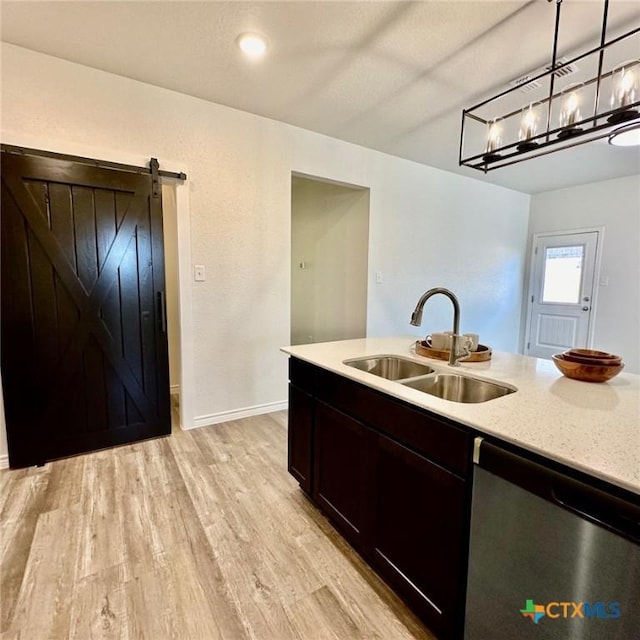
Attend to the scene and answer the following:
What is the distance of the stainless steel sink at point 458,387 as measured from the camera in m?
1.44

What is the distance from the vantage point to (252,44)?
201 centimetres

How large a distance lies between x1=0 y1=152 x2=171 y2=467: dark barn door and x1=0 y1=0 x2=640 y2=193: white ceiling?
2.29 feet

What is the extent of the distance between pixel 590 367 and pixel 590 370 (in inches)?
0.5

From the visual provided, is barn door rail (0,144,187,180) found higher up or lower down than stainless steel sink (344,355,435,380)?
higher up

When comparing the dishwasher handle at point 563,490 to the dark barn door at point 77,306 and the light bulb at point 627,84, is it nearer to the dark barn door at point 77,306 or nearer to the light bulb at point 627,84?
the light bulb at point 627,84

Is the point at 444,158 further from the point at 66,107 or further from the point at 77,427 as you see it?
the point at 77,427

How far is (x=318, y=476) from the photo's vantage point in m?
1.77

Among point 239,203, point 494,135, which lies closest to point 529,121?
point 494,135

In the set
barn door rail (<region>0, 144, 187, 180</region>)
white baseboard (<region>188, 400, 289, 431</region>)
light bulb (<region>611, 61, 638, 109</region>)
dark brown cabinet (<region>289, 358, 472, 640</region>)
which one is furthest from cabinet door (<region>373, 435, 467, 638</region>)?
barn door rail (<region>0, 144, 187, 180</region>)

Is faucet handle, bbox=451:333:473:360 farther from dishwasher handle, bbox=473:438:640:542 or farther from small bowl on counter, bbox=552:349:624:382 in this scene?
dishwasher handle, bbox=473:438:640:542

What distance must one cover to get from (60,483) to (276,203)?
8.28 feet

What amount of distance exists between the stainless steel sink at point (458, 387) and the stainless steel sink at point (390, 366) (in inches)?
6.0

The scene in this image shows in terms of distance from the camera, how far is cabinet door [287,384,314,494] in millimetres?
1823

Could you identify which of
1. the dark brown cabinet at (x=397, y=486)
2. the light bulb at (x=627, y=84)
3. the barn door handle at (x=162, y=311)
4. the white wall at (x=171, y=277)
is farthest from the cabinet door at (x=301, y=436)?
the light bulb at (x=627, y=84)
